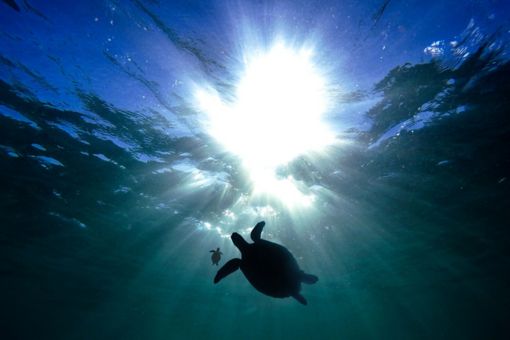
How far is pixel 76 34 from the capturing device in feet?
24.1

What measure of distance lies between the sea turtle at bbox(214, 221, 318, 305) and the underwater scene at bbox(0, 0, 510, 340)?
2 cm

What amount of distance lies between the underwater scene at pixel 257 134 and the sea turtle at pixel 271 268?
0.02 meters

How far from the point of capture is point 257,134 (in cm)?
1084

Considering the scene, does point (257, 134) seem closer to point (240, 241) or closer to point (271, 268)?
point (240, 241)

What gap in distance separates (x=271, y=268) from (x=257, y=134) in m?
7.97

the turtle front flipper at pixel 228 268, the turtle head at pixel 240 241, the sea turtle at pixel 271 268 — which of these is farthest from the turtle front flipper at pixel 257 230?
the turtle front flipper at pixel 228 268

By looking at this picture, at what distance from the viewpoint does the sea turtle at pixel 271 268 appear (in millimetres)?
3262

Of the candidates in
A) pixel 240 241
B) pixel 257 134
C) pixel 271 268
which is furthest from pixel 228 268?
pixel 257 134

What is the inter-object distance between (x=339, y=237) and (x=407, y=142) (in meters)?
10.6

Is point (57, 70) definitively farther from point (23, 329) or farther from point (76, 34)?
point (23, 329)

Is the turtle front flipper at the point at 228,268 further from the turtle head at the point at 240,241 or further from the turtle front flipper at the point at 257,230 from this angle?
the turtle front flipper at the point at 257,230

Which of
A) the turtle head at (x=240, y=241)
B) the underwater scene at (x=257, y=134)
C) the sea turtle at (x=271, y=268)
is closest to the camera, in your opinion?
the sea turtle at (x=271, y=268)

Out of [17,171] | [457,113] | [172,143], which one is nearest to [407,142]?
[457,113]

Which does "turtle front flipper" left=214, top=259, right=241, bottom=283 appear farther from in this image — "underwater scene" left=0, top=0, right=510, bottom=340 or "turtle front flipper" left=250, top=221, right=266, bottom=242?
"turtle front flipper" left=250, top=221, right=266, bottom=242
